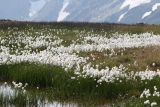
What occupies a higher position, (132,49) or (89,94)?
(132,49)

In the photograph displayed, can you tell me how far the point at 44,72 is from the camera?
23.7 metres

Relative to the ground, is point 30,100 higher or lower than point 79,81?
lower

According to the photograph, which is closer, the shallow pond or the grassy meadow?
the shallow pond

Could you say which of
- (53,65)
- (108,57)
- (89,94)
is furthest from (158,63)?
(89,94)

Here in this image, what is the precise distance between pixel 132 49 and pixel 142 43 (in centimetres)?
271

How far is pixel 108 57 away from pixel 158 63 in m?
3.40

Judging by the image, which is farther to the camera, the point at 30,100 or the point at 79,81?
the point at 79,81

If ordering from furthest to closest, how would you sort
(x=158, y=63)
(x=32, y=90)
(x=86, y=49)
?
(x=86, y=49)
(x=158, y=63)
(x=32, y=90)

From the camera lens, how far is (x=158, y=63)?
27344 mm

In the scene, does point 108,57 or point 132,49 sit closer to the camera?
point 108,57

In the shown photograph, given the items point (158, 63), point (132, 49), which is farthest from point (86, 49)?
point (158, 63)

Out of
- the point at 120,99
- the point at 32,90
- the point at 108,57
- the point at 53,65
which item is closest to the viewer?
the point at 120,99

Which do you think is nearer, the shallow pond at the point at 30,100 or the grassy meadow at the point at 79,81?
the shallow pond at the point at 30,100

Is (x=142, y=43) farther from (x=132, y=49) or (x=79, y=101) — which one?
(x=79, y=101)
